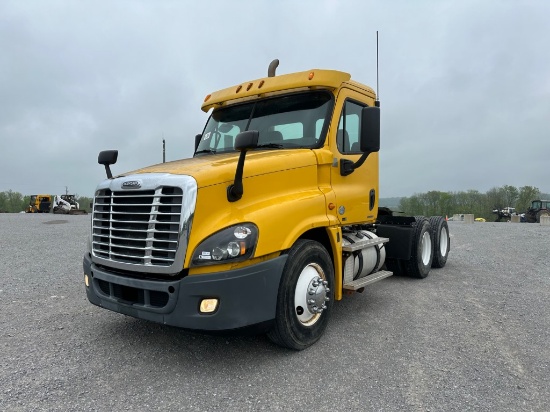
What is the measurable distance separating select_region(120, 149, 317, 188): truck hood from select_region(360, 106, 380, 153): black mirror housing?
0.64 metres

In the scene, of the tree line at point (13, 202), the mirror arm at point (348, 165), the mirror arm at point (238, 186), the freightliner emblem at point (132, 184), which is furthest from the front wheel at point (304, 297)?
the tree line at point (13, 202)

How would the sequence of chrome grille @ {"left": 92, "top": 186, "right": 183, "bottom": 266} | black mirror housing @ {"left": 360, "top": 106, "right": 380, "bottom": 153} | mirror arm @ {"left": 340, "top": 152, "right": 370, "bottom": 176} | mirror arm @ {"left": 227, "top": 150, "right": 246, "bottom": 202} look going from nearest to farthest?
1. chrome grille @ {"left": 92, "top": 186, "right": 183, "bottom": 266}
2. mirror arm @ {"left": 227, "top": 150, "right": 246, "bottom": 202}
3. black mirror housing @ {"left": 360, "top": 106, "right": 380, "bottom": 153}
4. mirror arm @ {"left": 340, "top": 152, "right": 370, "bottom": 176}

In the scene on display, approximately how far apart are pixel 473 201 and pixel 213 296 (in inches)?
4020

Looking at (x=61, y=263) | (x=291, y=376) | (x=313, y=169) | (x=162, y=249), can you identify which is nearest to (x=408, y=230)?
(x=313, y=169)

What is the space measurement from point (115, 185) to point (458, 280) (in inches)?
236

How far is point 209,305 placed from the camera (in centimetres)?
317

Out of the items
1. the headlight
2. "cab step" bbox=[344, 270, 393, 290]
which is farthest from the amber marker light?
"cab step" bbox=[344, 270, 393, 290]

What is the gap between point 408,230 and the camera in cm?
653

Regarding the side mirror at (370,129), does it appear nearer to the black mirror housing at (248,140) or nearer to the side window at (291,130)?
the side window at (291,130)

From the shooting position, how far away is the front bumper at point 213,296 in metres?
3.15

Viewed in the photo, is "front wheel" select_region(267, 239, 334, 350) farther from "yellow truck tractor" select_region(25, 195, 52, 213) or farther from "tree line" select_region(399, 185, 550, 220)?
"tree line" select_region(399, 185, 550, 220)

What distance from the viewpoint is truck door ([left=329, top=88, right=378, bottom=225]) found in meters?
4.56

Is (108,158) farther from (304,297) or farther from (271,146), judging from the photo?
(304,297)

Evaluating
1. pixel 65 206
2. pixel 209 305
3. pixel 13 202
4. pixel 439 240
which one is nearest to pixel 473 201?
pixel 65 206
